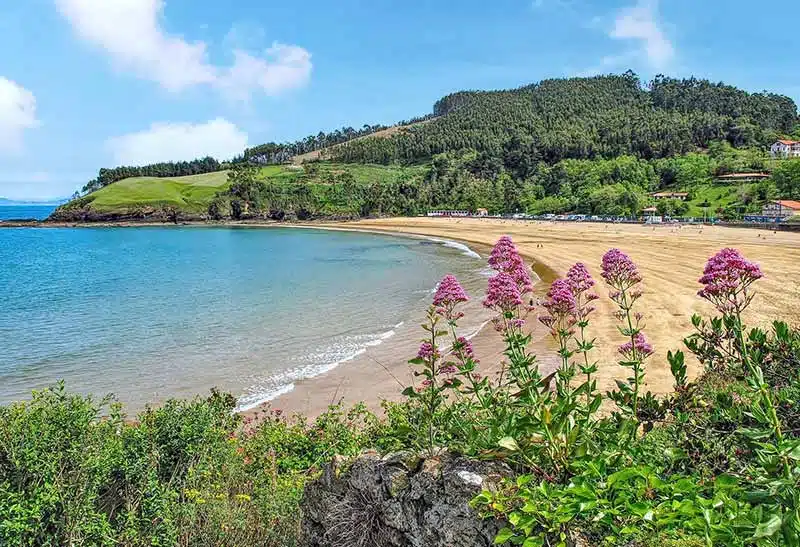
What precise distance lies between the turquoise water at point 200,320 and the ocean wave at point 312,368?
0.04 m

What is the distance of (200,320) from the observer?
78.8 feet

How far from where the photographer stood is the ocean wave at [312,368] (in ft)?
43.6

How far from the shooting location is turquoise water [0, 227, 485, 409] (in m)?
15.4

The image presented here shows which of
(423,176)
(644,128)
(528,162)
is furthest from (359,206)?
(644,128)

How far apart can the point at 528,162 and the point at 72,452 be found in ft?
517

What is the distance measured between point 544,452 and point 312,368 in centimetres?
1368

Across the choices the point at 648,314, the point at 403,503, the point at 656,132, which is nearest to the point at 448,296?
the point at 403,503

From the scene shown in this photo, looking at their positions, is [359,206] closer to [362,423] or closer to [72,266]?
[72,266]

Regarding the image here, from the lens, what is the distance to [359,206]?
478ft

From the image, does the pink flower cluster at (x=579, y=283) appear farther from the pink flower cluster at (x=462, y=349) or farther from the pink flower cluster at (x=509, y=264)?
the pink flower cluster at (x=462, y=349)

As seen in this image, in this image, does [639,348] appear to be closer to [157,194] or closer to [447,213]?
[447,213]

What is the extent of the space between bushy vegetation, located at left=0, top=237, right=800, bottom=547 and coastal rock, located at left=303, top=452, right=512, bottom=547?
0.15 m

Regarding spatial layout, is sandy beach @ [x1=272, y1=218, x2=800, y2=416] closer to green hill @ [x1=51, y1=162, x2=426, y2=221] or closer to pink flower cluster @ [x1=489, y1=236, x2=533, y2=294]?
pink flower cluster @ [x1=489, y1=236, x2=533, y2=294]

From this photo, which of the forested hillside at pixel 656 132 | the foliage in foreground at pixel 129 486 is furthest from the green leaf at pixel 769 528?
the forested hillside at pixel 656 132
